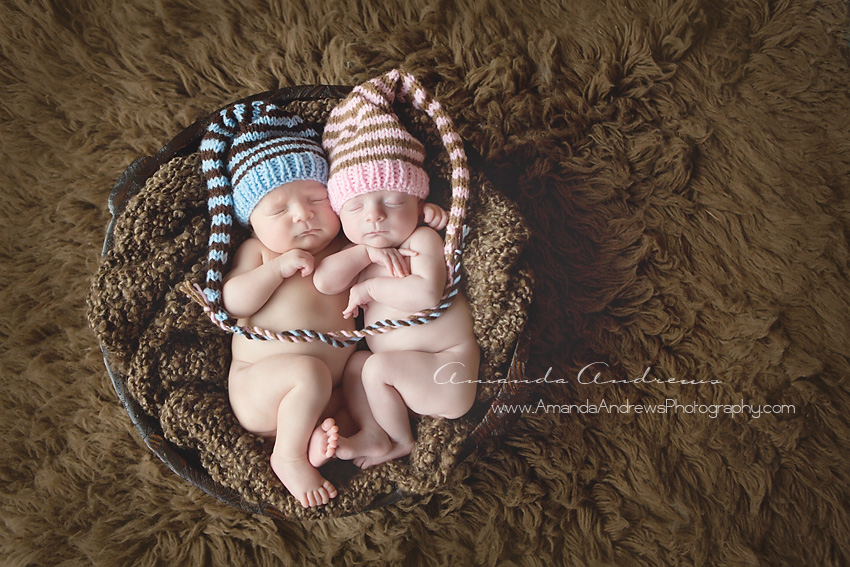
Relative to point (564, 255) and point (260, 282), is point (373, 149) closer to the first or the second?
point (260, 282)

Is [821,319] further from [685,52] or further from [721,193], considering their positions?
[685,52]

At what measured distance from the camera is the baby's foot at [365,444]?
2.75 feet

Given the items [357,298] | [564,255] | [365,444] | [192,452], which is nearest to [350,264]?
[357,298]

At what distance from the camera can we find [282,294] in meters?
0.88

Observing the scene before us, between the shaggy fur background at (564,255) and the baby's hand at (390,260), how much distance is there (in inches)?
12.8

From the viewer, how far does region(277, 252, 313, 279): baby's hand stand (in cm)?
86

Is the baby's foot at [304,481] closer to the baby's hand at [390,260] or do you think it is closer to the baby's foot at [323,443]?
the baby's foot at [323,443]

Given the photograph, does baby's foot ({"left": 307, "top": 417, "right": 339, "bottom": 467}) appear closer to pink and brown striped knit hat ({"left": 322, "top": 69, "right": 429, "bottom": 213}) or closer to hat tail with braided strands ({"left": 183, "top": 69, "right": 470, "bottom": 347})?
hat tail with braided strands ({"left": 183, "top": 69, "right": 470, "bottom": 347})

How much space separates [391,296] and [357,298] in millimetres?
51

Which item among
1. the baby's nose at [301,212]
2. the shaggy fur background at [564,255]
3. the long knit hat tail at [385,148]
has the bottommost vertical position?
the shaggy fur background at [564,255]

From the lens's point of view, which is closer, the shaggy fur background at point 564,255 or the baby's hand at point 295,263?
the baby's hand at point 295,263

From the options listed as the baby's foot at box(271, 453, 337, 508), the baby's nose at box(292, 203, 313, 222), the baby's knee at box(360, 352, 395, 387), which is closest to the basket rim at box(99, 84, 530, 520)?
the baby's foot at box(271, 453, 337, 508)

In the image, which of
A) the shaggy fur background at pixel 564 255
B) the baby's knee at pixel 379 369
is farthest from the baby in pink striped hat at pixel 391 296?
the shaggy fur background at pixel 564 255

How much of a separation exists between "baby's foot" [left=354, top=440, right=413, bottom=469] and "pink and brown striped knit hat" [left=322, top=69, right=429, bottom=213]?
1.17 feet
